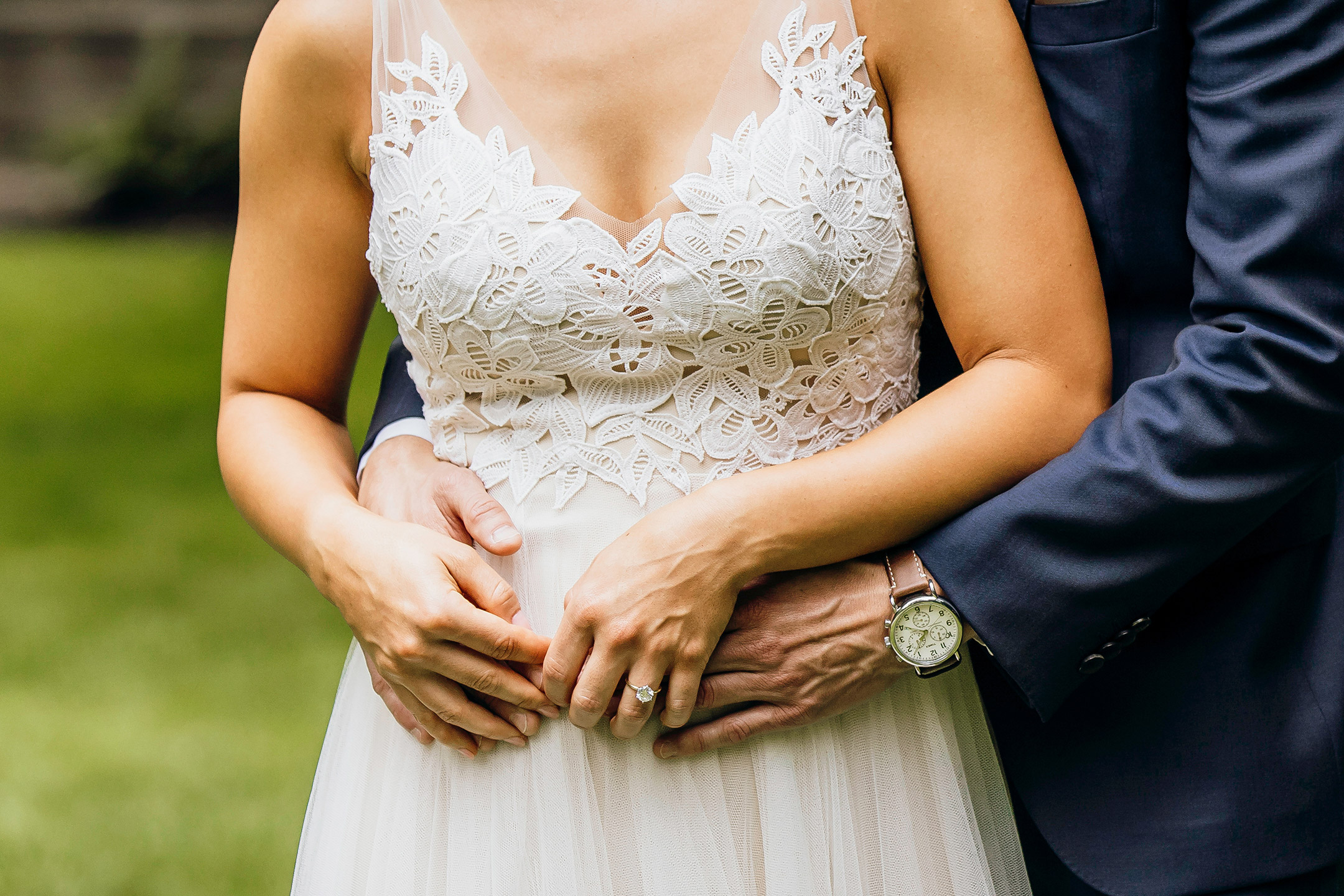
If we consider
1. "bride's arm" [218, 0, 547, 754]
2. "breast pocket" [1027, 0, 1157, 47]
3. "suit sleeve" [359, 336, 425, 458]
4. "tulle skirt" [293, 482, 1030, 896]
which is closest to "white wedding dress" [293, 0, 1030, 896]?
"tulle skirt" [293, 482, 1030, 896]

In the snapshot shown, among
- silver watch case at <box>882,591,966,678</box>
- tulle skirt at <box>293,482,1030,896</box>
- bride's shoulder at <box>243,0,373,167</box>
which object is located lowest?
tulle skirt at <box>293,482,1030,896</box>

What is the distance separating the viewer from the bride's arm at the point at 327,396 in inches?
60.6

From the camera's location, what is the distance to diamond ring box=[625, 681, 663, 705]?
4.94 feet

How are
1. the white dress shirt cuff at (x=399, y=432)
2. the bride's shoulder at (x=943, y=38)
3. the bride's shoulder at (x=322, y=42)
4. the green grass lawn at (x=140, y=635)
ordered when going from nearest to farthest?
the bride's shoulder at (x=943, y=38) → the bride's shoulder at (x=322, y=42) → the white dress shirt cuff at (x=399, y=432) → the green grass lawn at (x=140, y=635)

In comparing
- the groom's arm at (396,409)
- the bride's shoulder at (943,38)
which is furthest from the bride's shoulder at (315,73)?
the bride's shoulder at (943,38)

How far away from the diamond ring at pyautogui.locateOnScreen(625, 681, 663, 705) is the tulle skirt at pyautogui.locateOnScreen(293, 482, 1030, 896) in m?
0.12

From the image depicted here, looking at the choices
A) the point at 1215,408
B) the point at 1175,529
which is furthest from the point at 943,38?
the point at 1175,529

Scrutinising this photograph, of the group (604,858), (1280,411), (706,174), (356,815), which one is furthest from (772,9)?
(356,815)

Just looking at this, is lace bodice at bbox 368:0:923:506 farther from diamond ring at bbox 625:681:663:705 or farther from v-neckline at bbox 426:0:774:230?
diamond ring at bbox 625:681:663:705

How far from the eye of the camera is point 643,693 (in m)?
1.51

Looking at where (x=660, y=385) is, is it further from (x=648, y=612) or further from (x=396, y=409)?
(x=396, y=409)

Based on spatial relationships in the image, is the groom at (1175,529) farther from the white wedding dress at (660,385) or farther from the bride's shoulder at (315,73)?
the bride's shoulder at (315,73)

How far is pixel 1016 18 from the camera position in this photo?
1588 millimetres

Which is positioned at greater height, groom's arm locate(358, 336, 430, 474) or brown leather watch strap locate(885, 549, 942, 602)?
groom's arm locate(358, 336, 430, 474)
